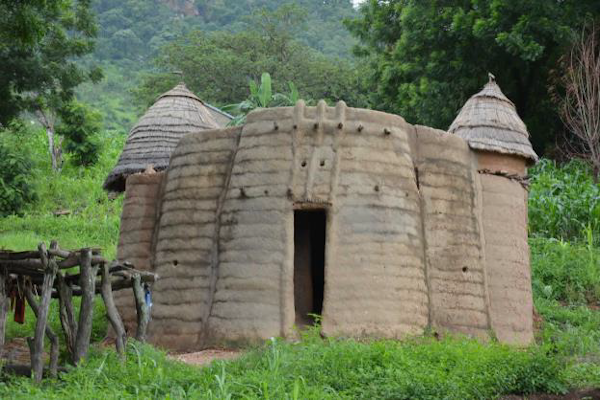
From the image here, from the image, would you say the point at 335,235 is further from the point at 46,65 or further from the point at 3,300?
the point at 46,65

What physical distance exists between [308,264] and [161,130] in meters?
4.96

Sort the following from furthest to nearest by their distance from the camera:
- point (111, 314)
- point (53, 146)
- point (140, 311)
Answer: point (53, 146)
point (140, 311)
point (111, 314)

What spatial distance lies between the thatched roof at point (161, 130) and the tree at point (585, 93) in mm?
8569

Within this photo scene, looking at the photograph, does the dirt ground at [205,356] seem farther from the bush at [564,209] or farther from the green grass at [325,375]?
the bush at [564,209]

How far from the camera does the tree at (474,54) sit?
69.1 feet

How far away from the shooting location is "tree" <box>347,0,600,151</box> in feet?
69.1

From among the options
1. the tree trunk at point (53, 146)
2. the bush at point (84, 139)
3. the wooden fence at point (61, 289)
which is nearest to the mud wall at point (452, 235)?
the wooden fence at point (61, 289)

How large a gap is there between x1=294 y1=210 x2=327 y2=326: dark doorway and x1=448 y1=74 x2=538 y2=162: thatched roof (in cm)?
238

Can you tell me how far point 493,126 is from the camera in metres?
13.9

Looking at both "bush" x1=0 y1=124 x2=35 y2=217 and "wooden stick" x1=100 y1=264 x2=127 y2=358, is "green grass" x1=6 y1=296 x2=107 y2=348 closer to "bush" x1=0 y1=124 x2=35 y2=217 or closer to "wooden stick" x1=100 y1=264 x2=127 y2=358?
"wooden stick" x1=100 y1=264 x2=127 y2=358

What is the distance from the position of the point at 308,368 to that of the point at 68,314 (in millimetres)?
2717

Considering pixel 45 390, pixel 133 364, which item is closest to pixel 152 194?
pixel 133 364

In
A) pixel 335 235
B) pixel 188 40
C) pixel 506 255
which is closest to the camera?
pixel 335 235

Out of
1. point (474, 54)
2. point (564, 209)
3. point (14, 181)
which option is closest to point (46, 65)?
point (14, 181)
